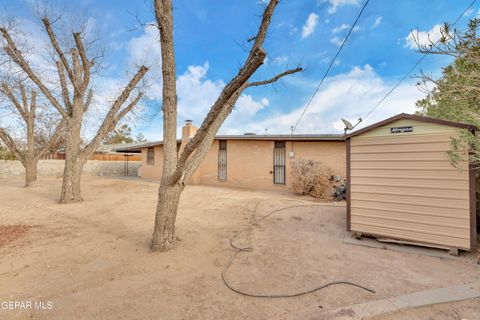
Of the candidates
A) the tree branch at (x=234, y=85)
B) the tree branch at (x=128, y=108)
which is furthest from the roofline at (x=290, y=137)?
the tree branch at (x=234, y=85)

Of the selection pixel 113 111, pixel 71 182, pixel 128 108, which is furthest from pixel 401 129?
pixel 71 182

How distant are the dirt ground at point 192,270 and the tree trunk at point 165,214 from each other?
0.65 feet

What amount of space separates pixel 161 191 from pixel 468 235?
4951 millimetres

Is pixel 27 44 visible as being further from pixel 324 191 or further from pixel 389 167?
pixel 324 191

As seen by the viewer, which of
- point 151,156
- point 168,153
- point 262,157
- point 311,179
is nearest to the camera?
point 168,153

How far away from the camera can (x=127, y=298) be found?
87.8 inches

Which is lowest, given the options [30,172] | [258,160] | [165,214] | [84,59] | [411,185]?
[165,214]

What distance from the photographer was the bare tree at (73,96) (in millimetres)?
6672

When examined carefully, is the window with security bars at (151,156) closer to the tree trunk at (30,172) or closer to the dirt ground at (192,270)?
the tree trunk at (30,172)

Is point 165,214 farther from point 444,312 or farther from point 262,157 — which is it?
point 262,157

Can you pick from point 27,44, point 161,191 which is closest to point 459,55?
point 161,191

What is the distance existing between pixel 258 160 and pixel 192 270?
8.84 meters

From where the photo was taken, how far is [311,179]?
9.23 m

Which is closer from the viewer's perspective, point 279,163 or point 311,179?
point 311,179
